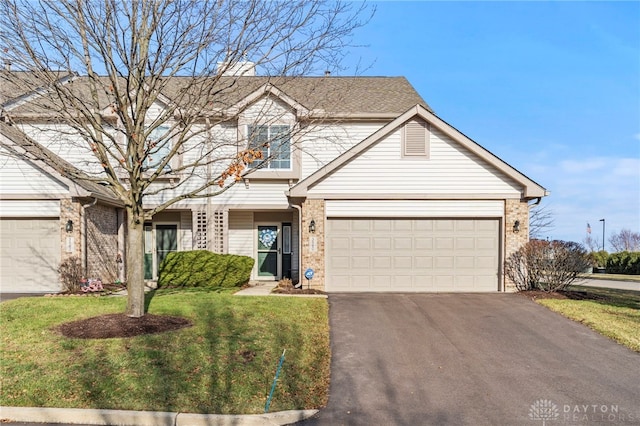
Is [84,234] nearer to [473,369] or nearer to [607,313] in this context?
[473,369]

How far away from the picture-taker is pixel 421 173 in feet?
44.8

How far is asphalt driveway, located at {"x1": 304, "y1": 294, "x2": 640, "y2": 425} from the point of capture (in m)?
5.65

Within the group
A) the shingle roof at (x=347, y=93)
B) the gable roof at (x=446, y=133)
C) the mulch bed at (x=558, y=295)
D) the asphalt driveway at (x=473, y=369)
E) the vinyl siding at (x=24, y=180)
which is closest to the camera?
the asphalt driveway at (x=473, y=369)

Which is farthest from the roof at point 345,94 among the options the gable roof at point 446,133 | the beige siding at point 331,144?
the gable roof at point 446,133

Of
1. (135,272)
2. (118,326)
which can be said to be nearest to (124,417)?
(118,326)

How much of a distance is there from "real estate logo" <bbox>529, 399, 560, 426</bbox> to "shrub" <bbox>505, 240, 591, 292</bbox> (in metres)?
7.81

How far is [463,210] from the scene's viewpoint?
A: 536 inches

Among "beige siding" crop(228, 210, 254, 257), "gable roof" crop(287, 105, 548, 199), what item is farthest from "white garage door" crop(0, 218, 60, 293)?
"gable roof" crop(287, 105, 548, 199)

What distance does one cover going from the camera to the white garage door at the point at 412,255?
13.6m

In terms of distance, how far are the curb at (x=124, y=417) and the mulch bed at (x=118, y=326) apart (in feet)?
7.77

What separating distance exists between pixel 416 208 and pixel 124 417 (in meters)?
10.4

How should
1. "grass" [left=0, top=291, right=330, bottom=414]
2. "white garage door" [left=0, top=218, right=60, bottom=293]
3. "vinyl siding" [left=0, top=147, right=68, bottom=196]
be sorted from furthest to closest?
"white garage door" [left=0, top=218, right=60, bottom=293]
"vinyl siding" [left=0, top=147, right=68, bottom=196]
"grass" [left=0, top=291, right=330, bottom=414]

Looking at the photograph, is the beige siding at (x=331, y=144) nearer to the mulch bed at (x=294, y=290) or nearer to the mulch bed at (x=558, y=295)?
the mulch bed at (x=294, y=290)

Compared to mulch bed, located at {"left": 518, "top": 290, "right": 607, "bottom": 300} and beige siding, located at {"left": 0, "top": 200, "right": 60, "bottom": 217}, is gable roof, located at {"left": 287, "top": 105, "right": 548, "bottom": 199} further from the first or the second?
beige siding, located at {"left": 0, "top": 200, "right": 60, "bottom": 217}
